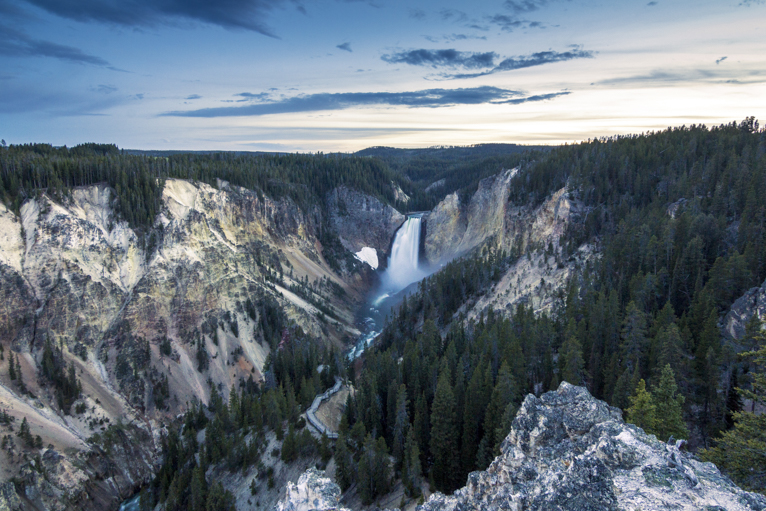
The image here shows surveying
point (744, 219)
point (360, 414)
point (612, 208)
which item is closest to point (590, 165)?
point (612, 208)

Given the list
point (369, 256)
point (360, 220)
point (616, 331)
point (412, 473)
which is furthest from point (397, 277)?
point (412, 473)

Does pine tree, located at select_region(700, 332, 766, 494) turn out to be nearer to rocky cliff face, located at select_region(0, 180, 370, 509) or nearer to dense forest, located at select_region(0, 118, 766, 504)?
dense forest, located at select_region(0, 118, 766, 504)

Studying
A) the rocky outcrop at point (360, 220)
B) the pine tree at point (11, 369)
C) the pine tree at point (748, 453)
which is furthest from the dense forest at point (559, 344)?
the rocky outcrop at point (360, 220)

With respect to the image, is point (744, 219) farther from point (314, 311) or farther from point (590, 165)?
point (314, 311)

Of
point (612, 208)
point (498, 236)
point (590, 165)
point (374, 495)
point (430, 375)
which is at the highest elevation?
point (590, 165)

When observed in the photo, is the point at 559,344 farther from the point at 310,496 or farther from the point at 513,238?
the point at 513,238

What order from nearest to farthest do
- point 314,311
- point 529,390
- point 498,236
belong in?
1. point 529,390
2. point 314,311
3. point 498,236

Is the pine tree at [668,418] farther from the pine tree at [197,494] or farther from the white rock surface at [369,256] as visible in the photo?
the white rock surface at [369,256]
